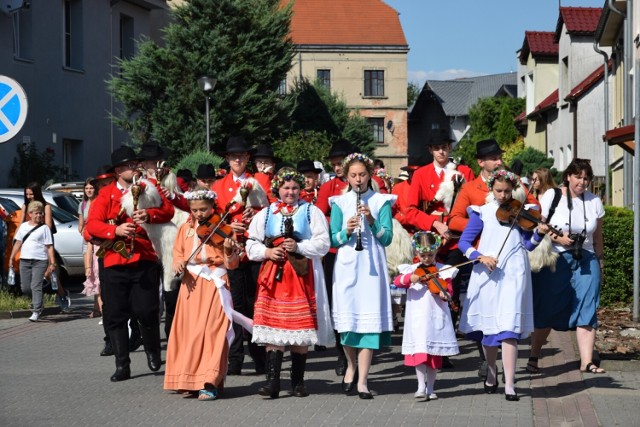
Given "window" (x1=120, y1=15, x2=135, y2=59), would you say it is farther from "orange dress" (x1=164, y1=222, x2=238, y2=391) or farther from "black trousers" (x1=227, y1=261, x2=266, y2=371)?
"orange dress" (x1=164, y1=222, x2=238, y2=391)

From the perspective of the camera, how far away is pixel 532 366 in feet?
35.7

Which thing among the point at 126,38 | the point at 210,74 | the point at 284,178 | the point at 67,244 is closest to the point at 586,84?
the point at 210,74

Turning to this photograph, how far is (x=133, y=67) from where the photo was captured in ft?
126

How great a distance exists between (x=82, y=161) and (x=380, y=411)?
91.6 ft

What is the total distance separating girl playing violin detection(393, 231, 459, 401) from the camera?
925cm

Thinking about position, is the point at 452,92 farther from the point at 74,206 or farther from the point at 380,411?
the point at 380,411

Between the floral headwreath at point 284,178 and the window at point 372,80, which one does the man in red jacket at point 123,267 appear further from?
the window at point 372,80

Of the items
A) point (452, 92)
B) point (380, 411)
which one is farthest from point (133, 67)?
point (452, 92)

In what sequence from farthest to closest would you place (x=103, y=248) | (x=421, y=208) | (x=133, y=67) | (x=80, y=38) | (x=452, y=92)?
(x=452, y=92), (x=133, y=67), (x=80, y=38), (x=421, y=208), (x=103, y=248)

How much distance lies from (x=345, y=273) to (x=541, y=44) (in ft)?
134

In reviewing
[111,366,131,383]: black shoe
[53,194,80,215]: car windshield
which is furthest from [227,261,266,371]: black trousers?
[53,194,80,215]: car windshield

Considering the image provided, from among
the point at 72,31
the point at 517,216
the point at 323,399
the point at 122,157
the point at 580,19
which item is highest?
the point at 580,19

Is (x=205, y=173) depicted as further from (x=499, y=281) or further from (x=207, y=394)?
(x=499, y=281)

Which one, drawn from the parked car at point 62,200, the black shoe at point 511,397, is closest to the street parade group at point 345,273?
the black shoe at point 511,397
